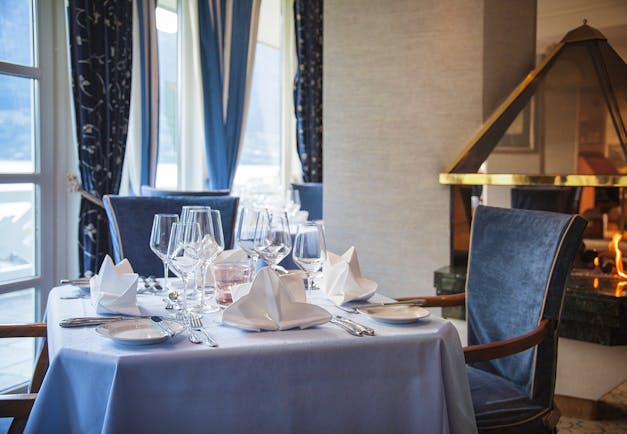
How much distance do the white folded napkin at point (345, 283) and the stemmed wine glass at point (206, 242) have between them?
1.07 feet

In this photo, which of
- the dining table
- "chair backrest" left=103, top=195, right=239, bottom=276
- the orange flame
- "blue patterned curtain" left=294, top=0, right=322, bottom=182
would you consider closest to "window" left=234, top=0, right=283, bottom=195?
"blue patterned curtain" left=294, top=0, right=322, bottom=182

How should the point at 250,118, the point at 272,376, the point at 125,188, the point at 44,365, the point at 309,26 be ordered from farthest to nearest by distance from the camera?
the point at 309,26
the point at 250,118
the point at 125,188
the point at 44,365
the point at 272,376

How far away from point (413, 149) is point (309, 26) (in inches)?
112

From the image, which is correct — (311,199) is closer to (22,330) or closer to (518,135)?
(518,135)

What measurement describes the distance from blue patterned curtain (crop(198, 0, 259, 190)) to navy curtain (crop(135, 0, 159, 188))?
64cm

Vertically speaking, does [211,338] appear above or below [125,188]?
below

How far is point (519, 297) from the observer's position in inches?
76.9

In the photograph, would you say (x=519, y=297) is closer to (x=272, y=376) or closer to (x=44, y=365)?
(x=272, y=376)

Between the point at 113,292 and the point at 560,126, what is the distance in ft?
7.71

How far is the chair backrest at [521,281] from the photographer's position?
1.80 meters

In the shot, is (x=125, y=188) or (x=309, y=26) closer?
(x=125, y=188)

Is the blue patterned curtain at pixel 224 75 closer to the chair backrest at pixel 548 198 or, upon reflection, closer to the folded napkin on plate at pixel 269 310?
the chair backrest at pixel 548 198

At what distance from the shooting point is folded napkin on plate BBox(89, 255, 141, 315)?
1.50m

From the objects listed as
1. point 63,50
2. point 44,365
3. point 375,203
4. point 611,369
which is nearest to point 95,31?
point 63,50
